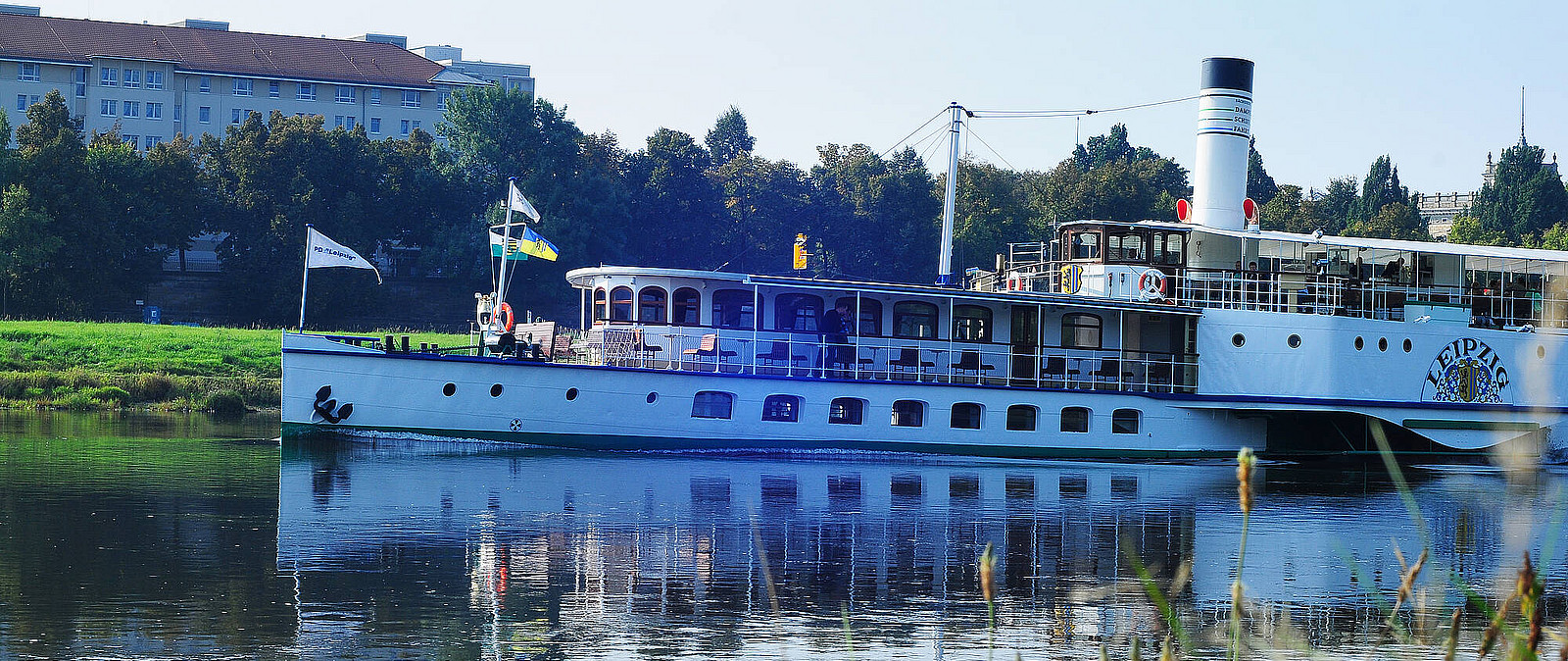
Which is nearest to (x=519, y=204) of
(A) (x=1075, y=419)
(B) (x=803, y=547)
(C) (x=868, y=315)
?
(C) (x=868, y=315)

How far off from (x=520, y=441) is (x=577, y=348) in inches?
119

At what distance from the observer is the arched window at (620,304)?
33719 millimetres

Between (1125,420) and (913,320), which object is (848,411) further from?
(1125,420)

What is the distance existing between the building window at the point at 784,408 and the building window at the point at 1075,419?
238 inches

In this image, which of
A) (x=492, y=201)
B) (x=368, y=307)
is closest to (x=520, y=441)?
(x=368, y=307)

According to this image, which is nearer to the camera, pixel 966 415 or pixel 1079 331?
pixel 966 415

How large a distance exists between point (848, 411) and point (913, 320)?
9.43 feet

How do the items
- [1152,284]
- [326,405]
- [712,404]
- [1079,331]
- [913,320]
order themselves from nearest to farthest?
[326,405], [712,404], [1152,284], [913,320], [1079,331]

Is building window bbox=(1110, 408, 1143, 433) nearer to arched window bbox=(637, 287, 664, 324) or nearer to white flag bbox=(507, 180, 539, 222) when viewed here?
arched window bbox=(637, 287, 664, 324)

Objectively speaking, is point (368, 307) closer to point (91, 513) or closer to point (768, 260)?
point (768, 260)

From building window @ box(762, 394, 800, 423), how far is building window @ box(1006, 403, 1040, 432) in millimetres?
4728

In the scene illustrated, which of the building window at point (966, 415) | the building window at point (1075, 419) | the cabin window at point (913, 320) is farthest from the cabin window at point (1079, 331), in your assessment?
the cabin window at point (913, 320)

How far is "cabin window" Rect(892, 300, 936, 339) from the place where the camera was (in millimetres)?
34562

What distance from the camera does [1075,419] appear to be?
112 ft
